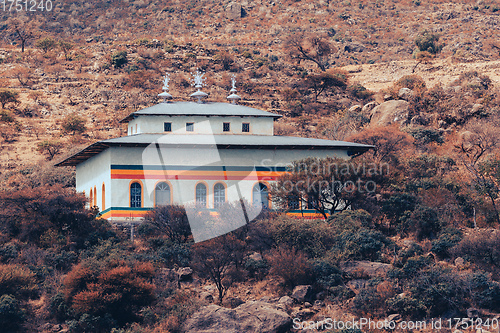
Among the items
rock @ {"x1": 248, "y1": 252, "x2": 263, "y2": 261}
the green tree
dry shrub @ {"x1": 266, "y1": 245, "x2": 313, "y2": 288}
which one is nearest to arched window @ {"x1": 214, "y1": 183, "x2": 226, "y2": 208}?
rock @ {"x1": 248, "y1": 252, "x2": 263, "y2": 261}

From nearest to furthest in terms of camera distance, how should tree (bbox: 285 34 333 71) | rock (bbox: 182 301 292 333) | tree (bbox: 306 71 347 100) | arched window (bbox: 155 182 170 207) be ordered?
rock (bbox: 182 301 292 333), arched window (bbox: 155 182 170 207), tree (bbox: 306 71 347 100), tree (bbox: 285 34 333 71)

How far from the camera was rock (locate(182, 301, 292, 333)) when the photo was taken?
29750 mm

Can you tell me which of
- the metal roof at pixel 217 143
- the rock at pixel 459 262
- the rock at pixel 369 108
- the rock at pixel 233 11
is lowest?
the rock at pixel 459 262

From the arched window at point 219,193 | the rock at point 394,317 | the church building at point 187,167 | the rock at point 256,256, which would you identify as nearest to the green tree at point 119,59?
the church building at point 187,167

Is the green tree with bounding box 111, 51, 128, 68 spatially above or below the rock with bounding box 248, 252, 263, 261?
above

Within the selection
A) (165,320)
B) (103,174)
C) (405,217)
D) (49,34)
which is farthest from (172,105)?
(49,34)

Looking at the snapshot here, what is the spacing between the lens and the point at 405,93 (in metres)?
70.5

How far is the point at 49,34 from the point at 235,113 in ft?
249

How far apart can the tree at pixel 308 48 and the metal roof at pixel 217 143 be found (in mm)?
56393

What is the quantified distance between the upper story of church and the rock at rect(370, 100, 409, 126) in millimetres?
19240

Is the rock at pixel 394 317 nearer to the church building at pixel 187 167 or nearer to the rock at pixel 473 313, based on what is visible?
the rock at pixel 473 313

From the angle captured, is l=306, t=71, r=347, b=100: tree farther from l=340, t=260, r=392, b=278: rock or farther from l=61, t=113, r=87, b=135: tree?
l=340, t=260, r=392, b=278: rock

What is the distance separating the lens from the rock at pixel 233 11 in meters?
120

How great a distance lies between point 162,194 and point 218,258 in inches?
427
